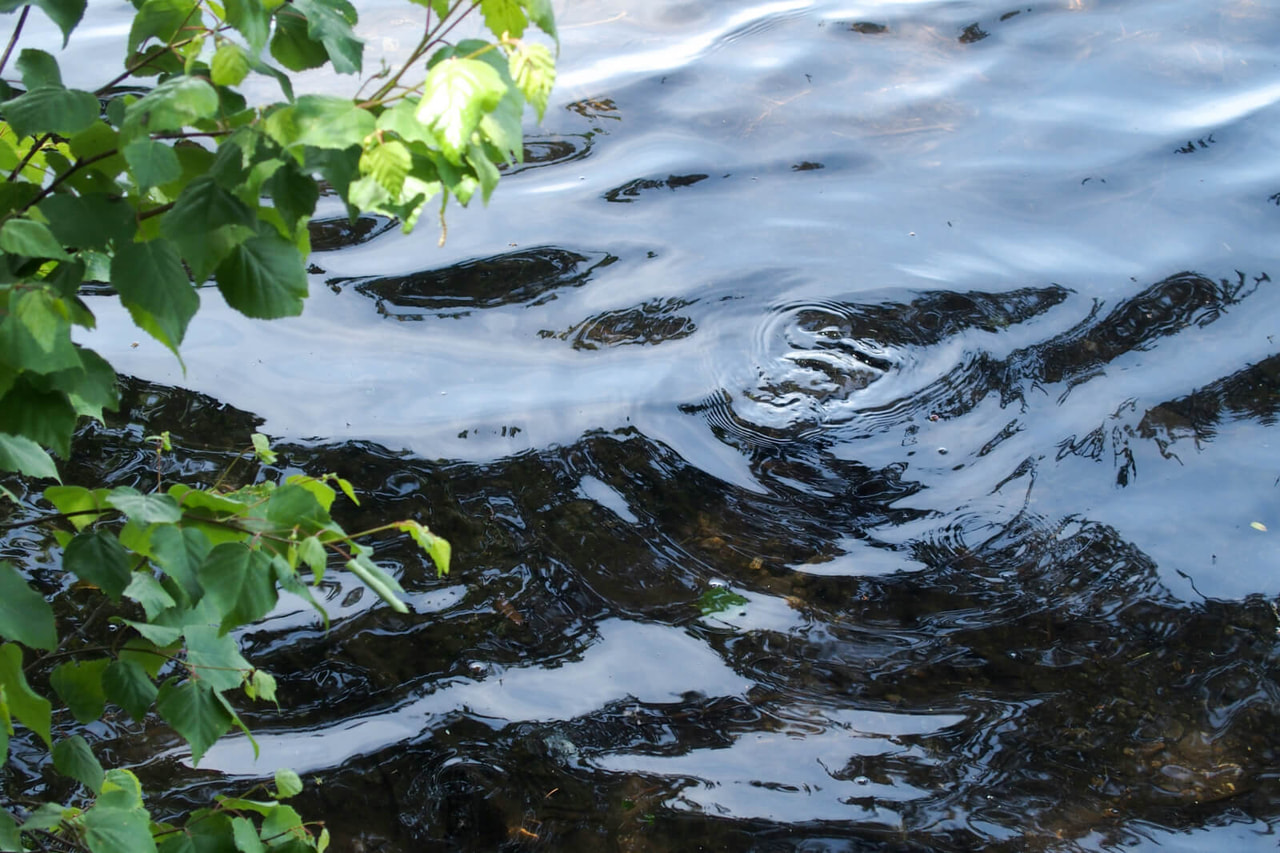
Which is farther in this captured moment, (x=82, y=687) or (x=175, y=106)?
(x=82, y=687)

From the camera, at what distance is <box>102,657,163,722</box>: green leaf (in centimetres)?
144

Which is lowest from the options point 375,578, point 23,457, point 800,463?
point 800,463

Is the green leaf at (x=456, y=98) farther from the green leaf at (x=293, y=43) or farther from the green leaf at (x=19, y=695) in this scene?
the green leaf at (x=19, y=695)

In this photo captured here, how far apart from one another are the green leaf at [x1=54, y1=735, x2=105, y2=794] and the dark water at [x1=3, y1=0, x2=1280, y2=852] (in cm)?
93

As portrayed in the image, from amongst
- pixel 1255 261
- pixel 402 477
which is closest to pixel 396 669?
pixel 402 477

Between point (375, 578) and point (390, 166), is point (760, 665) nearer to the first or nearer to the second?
point (375, 578)

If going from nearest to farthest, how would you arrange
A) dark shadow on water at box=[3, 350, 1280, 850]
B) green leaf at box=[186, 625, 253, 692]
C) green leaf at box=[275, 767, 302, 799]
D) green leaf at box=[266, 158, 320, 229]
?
green leaf at box=[266, 158, 320, 229] → green leaf at box=[186, 625, 253, 692] → green leaf at box=[275, 767, 302, 799] → dark shadow on water at box=[3, 350, 1280, 850]

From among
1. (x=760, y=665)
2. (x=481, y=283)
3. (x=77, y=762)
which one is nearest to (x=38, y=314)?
(x=77, y=762)

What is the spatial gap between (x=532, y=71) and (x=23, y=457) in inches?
35.4

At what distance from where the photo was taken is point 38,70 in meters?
1.27

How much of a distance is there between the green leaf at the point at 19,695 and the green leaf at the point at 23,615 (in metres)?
0.10

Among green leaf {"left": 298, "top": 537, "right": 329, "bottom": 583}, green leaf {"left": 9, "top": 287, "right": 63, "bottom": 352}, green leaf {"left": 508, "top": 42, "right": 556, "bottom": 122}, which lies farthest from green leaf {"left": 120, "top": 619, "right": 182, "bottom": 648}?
green leaf {"left": 508, "top": 42, "right": 556, "bottom": 122}

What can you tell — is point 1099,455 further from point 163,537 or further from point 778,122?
point 163,537

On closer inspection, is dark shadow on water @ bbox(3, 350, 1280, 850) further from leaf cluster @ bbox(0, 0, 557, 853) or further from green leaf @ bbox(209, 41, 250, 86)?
green leaf @ bbox(209, 41, 250, 86)
